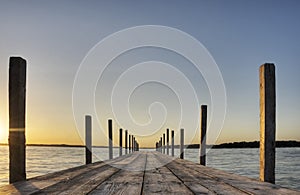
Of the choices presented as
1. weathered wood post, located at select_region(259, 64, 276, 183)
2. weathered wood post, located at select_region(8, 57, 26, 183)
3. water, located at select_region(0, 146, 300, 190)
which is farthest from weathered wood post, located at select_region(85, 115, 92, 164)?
water, located at select_region(0, 146, 300, 190)

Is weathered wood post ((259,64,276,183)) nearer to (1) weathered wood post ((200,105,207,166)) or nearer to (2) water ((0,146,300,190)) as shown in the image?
(1) weathered wood post ((200,105,207,166))

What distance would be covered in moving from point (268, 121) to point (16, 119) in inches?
138

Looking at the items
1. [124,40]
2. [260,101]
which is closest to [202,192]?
[260,101]

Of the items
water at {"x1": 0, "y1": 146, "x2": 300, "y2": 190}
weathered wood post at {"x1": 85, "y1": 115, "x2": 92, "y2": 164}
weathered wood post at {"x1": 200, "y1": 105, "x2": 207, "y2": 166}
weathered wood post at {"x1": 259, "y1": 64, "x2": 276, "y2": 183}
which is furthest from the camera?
water at {"x1": 0, "y1": 146, "x2": 300, "y2": 190}

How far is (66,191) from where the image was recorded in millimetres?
4266

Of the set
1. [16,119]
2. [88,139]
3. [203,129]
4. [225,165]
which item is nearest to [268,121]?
[16,119]

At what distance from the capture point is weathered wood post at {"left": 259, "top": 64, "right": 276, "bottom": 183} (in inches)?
217

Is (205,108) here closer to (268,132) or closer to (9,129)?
(268,132)

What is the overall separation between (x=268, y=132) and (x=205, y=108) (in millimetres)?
6315

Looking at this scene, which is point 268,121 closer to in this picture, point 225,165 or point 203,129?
point 203,129

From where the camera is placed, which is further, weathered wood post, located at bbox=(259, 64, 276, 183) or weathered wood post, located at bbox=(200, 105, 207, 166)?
weathered wood post, located at bbox=(200, 105, 207, 166)

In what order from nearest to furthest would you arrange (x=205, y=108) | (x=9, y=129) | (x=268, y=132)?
(x=9, y=129) < (x=268, y=132) < (x=205, y=108)

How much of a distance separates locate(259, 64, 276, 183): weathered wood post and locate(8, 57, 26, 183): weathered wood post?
3.39 m

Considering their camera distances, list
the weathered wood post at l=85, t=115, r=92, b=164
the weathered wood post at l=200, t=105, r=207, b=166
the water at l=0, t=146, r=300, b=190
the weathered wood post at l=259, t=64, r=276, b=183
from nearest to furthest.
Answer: the weathered wood post at l=259, t=64, r=276, b=183, the weathered wood post at l=200, t=105, r=207, b=166, the weathered wood post at l=85, t=115, r=92, b=164, the water at l=0, t=146, r=300, b=190
